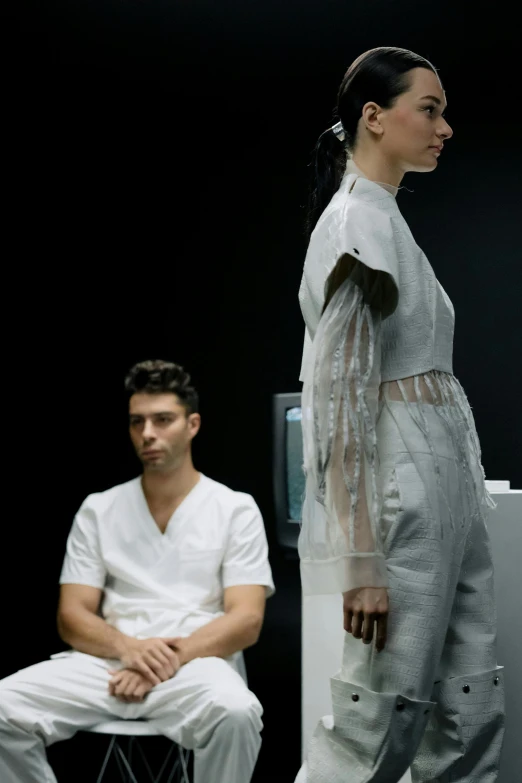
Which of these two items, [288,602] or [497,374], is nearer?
[497,374]

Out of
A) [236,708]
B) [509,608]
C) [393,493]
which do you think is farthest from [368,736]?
[236,708]

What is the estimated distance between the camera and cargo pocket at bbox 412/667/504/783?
54.4 inches

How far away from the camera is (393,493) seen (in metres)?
1.35

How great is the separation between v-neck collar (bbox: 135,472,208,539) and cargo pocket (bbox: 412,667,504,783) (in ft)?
4.77

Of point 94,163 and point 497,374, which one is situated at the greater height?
point 94,163

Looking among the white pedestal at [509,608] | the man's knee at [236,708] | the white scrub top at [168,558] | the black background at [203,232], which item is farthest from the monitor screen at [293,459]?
the white pedestal at [509,608]

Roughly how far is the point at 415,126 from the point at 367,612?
0.69m

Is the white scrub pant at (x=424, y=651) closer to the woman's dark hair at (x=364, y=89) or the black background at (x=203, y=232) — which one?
the woman's dark hair at (x=364, y=89)

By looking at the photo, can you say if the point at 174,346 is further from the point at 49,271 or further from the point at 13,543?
the point at 13,543

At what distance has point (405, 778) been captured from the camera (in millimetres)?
1880

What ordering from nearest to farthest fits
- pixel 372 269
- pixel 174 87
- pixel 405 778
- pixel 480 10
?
pixel 372 269, pixel 405 778, pixel 480 10, pixel 174 87

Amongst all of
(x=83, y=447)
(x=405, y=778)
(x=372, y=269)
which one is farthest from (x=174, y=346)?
(x=372, y=269)

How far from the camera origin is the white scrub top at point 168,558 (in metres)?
2.65

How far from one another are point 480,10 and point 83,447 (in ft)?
6.47
